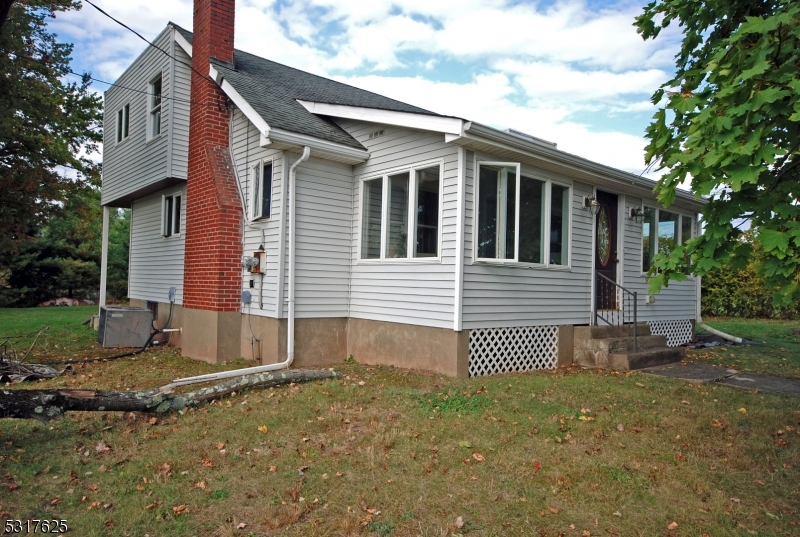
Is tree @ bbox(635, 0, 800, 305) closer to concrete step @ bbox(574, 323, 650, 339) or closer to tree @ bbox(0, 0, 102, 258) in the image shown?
concrete step @ bbox(574, 323, 650, 339)

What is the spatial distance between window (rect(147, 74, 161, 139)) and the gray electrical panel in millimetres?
3951

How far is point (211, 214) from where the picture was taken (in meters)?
9.88

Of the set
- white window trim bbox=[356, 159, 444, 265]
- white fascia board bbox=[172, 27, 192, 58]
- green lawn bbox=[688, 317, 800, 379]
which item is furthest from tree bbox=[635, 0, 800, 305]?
white fascia board bbox=[172, 27, 192, 58]

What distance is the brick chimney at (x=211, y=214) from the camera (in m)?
9.65

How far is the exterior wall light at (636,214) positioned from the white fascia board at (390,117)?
5.26 meters

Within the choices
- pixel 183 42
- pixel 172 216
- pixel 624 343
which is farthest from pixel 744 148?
pixel 172 216

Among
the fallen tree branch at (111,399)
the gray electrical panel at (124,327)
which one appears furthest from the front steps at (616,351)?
the gray electrical panel at (124,327)

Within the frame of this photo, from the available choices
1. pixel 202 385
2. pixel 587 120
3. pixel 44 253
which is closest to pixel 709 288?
pixel 587 120

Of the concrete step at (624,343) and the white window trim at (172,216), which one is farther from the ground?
the white window trim at (172,216)

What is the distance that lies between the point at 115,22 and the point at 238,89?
205 cm

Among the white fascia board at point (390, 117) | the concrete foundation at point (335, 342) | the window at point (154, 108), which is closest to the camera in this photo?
the white fascia board at point (390, 117)

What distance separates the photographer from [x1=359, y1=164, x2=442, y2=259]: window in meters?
8.22

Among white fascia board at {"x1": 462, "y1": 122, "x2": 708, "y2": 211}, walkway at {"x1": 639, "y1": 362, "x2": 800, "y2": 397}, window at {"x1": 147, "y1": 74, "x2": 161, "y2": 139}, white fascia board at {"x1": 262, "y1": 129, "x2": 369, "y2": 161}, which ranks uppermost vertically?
window at {"x1": 147, "y1": 74, "x2": 161, "y2": 139}

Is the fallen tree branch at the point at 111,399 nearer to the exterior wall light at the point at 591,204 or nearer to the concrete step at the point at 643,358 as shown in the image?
the concrete step at the point at 643,358
